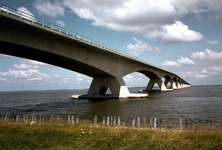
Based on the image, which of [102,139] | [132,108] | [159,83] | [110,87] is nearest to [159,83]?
[159,83]

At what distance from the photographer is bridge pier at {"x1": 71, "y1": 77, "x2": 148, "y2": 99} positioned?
4906 centimetres

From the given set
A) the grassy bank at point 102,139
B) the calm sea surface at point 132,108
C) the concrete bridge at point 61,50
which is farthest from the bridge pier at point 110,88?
the grassy bank at point 102,139

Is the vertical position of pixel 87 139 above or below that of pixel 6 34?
below

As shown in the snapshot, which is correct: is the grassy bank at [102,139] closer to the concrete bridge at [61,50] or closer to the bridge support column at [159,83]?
the concrete bridge at [61,50]

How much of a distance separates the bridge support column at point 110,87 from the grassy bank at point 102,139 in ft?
127

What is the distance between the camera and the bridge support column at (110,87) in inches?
1932

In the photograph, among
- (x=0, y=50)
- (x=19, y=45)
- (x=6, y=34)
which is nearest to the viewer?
Answer: (x=6, y=34)

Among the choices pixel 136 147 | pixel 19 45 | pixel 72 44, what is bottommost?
pixel 136 147

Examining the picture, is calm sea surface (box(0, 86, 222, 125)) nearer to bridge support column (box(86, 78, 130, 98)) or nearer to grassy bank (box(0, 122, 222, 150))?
bridge support column (box(86, 78, 130, 98))

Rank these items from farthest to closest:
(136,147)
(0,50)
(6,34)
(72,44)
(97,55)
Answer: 1. (97,55)
2. (72,44)
3. (0,50)
4. (6,34)
5. (136,147)

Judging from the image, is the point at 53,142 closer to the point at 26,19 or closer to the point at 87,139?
the point at 87,139

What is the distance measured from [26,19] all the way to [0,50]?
8.63 m

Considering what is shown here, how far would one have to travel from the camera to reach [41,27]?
25.6 metres

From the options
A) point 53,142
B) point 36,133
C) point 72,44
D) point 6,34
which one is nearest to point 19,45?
point 6,34
